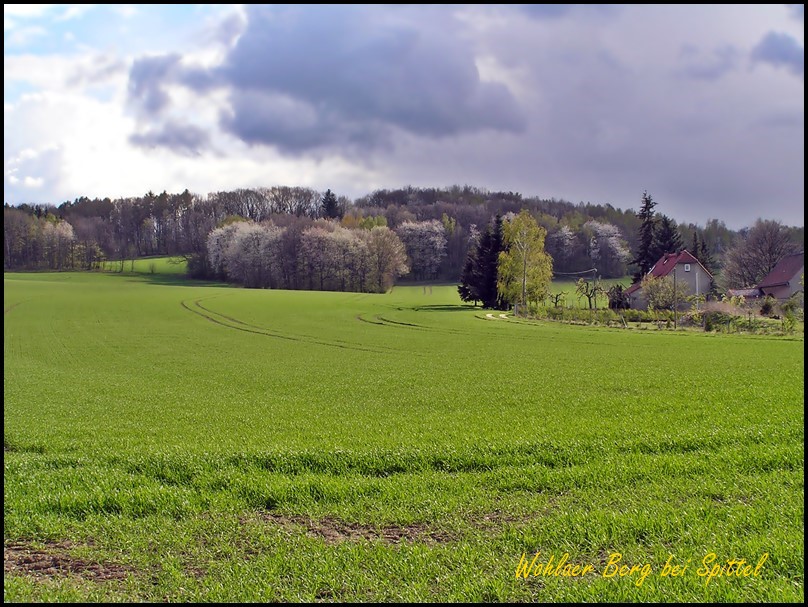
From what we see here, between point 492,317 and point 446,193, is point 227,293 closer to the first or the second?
point 492,317

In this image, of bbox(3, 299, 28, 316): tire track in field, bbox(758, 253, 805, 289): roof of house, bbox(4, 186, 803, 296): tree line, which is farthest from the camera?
bbox(4, 186, 803, 296): tree line

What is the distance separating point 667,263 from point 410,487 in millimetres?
79046

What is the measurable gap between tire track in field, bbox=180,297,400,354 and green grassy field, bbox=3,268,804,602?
51.9 ft

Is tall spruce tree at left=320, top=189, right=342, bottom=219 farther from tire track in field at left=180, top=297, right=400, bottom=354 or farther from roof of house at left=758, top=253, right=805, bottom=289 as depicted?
roof of house at left=758, top=253, right=805, bottom=289

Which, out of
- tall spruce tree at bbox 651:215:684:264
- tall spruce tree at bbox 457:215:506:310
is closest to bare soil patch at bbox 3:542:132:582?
tall spruce tree at bbox 457:215:506:310

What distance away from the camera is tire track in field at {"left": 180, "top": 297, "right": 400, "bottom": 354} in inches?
1578

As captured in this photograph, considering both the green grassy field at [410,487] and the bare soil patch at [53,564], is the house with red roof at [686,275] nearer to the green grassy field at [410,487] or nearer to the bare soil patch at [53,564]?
the green grassy field at [410,487]

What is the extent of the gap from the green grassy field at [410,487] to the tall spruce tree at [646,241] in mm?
69951

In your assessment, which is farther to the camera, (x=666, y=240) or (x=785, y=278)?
(x=666, y=240)

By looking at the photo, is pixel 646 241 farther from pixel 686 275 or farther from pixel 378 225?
pixel 378 225

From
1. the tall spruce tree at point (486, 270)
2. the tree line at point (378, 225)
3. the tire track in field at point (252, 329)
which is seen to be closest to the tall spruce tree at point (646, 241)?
the tree line at point (378, 225)

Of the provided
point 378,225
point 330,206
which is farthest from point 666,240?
point 330,206

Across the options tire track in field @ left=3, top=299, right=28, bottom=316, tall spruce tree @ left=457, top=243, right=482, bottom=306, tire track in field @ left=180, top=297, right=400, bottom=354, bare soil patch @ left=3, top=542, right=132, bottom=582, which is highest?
tall spruce tree @ left=457, top=243, right=482, bottom=306

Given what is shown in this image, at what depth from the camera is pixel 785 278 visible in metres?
77.2
